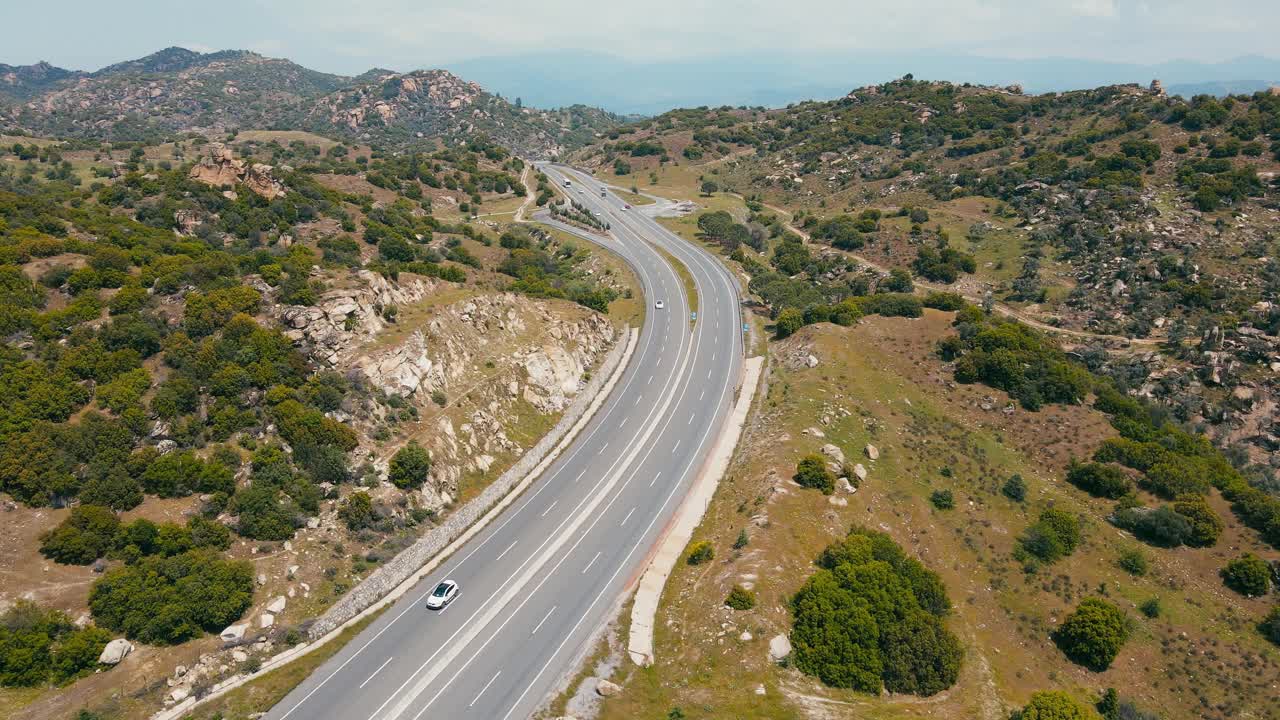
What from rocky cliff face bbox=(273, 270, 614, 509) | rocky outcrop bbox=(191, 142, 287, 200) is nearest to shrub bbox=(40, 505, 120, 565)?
rocky cliff face bbox=(273, 270, 614, 509)

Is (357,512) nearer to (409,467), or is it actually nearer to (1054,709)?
(409,467)

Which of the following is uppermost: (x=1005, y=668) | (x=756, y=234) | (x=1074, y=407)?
(x=756, y=234)

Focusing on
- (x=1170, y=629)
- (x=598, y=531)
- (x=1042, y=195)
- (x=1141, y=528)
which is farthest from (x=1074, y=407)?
(x=1042, y=195)

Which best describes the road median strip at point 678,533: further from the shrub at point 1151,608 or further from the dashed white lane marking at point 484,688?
the shrub at point 1151,608

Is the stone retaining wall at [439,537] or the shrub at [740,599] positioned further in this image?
the stone retaining wall at [439,537]

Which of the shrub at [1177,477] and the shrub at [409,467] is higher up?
the shrub at [409,467]

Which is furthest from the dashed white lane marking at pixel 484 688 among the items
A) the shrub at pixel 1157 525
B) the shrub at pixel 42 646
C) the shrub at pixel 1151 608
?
the shrub at pixel 1157 525

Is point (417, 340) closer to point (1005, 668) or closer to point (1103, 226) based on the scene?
point (1005, 668)
